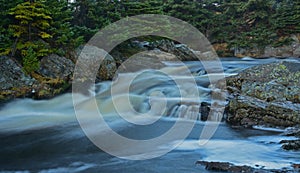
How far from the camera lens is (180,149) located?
5.45 metres

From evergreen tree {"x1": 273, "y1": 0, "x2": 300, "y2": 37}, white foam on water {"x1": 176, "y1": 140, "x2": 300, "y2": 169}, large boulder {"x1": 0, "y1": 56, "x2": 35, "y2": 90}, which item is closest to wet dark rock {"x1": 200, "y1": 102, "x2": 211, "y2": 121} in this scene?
white foam on water {"x1": 176, "y1": 140, "x2": 300, "y2": 169}

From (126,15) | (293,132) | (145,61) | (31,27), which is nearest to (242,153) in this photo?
(293,132)

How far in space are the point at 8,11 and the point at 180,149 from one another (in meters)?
7.24

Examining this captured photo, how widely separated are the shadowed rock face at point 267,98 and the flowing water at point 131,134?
1.26ft

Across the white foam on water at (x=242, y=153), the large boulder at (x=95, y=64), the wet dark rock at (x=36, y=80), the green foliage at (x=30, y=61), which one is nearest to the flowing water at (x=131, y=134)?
the white foam on water at (x=242, y=153)

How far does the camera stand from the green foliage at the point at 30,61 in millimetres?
9376

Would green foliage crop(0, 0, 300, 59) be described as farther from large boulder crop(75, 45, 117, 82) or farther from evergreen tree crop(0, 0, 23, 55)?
large boulder crop(75, 45, 117, 82)

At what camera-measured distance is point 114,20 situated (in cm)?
1238

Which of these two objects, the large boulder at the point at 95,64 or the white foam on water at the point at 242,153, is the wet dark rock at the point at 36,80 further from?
the white foam on water at the point at 242,153

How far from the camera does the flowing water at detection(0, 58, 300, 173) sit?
478cm

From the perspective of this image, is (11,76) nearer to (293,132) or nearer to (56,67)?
(56,67)

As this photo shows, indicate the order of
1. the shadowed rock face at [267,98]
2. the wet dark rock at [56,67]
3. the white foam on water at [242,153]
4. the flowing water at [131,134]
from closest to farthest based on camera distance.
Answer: the white foam on water at [242,153] < the flowing water at [131,134] < the shadowed rock face at [267,98] < the wet dark rock at [56,67]

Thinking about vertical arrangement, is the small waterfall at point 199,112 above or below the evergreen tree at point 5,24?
below

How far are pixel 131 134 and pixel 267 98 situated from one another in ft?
10.7
